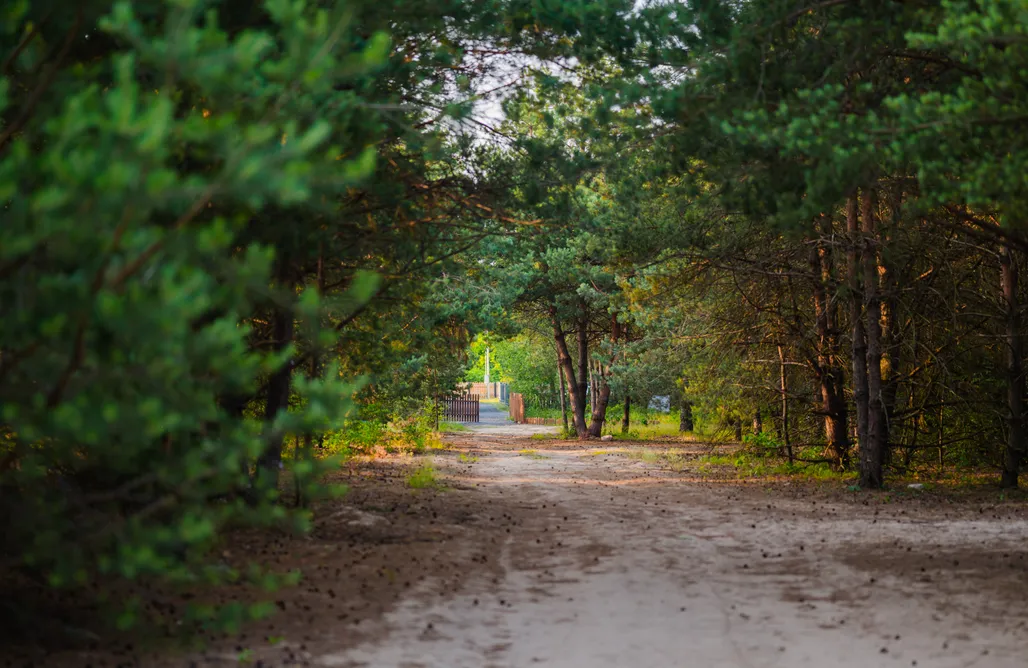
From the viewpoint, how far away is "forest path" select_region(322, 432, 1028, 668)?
22.6 feet

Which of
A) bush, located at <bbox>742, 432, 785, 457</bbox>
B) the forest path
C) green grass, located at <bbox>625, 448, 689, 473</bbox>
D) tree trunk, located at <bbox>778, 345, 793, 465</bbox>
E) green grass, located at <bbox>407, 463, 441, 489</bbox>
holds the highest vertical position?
tree trunk, located at <bbox>778, 345, 793, 465</bbox>

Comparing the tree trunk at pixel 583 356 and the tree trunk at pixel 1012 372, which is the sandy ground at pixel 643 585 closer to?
the tree trunk at pixel 1012 372

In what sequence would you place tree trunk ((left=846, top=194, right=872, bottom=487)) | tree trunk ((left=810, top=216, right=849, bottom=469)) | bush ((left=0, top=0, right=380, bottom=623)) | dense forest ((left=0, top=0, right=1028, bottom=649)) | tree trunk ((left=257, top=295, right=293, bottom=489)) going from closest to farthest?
1. bush ((left=0, top=0, right=380, bottom=623))
2. dense forest ((left=0, top=0, right=1028, bottom=649))
3. tree trunk ((left=257, top=295, right=293, bottom=489))
4. tree trunk ((left=846, top=194, right=872, bottom=487))
5. tree trunk ((left=810, top=216, right=849, bottom=469))

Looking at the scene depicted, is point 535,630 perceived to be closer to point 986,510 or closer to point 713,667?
point 713,667

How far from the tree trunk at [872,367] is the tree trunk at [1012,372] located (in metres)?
2.06

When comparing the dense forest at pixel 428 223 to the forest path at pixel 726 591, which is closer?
the dense forest at pixel 428 223

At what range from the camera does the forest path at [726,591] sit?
689 cm

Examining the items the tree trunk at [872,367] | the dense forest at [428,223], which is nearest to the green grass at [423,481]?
the dense forest at [428,223]

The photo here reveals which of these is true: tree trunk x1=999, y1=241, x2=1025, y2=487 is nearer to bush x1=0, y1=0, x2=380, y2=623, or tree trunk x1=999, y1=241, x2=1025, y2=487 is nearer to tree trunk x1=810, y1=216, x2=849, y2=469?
tree trunk x1=810, y1=216, x2=849, y2=469

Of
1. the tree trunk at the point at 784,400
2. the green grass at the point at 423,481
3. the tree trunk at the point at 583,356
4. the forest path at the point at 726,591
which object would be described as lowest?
the forest path at the point at 726,591

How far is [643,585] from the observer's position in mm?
9273

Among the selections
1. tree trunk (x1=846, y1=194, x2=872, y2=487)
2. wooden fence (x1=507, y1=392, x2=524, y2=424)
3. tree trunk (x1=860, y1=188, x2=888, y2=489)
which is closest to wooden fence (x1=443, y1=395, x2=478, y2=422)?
wooden fence (x1=507, y1=392, x2=524, y2=424)

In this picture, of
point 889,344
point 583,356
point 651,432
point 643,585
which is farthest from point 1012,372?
point 651,432

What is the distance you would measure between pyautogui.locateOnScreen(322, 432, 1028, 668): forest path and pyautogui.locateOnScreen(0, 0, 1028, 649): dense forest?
2.13 m
